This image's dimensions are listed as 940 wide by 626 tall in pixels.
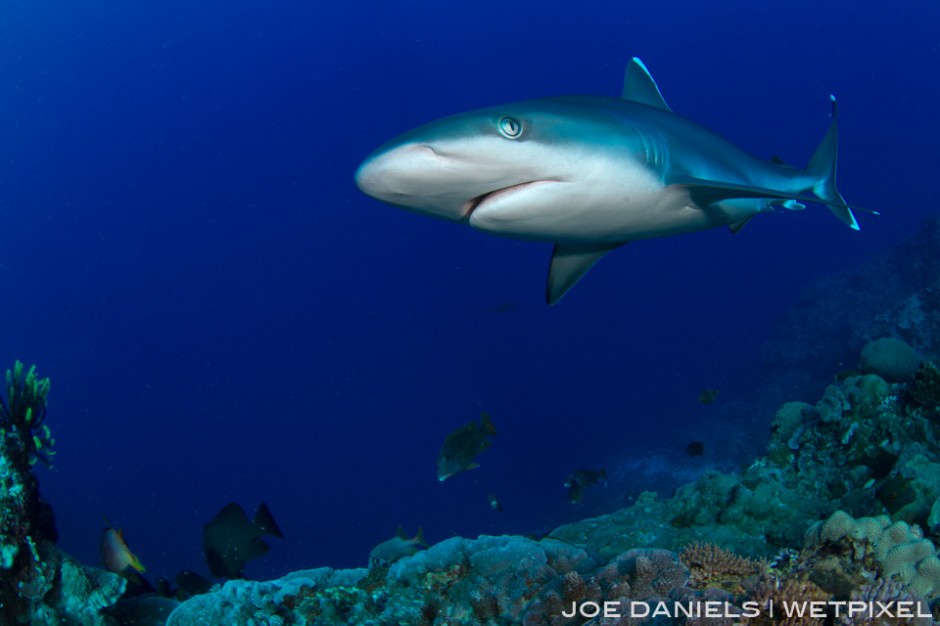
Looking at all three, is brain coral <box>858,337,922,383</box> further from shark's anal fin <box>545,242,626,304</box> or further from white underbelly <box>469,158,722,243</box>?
white underbelly <box>469,158,722,243</box>

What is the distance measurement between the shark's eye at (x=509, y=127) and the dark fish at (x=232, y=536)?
5439mm

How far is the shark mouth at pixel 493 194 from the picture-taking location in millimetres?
2840

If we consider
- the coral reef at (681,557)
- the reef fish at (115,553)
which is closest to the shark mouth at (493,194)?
the coral reef at (681,557)

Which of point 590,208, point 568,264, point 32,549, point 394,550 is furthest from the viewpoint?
point 394,550


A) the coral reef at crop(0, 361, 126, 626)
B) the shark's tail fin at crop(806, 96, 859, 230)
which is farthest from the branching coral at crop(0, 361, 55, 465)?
the shark's tail fin at crop(806, 96, 859, 230)

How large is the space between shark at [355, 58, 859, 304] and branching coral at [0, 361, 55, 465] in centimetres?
492

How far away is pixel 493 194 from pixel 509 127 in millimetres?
365

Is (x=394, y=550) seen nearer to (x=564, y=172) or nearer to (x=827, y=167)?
(x=564, y=172)

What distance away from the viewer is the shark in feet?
8.25

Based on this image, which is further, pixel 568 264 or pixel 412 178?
pixel 568 264

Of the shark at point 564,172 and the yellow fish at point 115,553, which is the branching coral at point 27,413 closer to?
the yellow fish at point 115,553

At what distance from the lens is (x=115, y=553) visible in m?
5.78

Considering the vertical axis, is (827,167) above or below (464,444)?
above

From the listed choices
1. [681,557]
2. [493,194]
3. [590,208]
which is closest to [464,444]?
[681,557]
